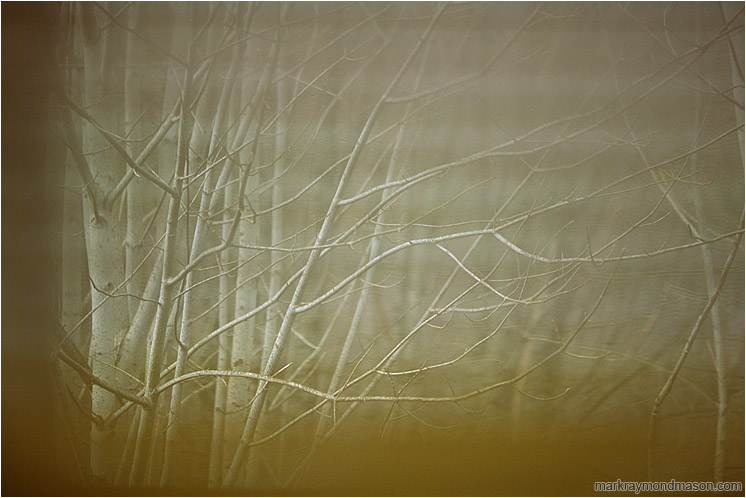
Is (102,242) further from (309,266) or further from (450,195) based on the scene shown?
(450,195)

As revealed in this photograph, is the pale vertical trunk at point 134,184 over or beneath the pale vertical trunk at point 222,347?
over

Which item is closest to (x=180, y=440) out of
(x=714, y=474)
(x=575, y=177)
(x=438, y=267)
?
(x=438, y=267)

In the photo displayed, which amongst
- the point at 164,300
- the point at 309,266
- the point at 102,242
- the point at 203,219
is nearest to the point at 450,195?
the point at 309,266

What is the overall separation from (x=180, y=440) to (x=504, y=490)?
1018 millimetres

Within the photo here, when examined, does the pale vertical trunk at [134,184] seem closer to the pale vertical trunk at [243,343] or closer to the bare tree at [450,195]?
the bare tree at [450,195]

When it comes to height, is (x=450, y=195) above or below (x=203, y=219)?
above

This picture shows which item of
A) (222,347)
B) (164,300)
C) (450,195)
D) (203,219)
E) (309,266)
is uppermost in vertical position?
(450,195)

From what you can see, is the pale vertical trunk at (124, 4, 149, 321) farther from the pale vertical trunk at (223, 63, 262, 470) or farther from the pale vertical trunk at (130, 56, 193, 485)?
the pale vertical trunk at (223, 63, 262, 470)

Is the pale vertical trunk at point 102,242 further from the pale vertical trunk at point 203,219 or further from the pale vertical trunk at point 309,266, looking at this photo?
the pale vertical trunk at point 309,266

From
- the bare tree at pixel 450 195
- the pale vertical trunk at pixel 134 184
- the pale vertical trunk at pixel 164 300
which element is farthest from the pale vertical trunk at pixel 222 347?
the pale vertical trunk at pixel 134 184

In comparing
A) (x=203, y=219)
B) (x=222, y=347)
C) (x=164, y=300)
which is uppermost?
(x=203, y=219)

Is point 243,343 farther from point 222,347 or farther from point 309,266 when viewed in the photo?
point 309,266

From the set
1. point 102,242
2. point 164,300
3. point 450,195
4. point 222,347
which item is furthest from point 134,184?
point 450,195

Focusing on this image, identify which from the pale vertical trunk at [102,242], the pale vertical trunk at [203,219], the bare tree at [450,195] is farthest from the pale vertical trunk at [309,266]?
the pale vertical trunk at [102,242]
